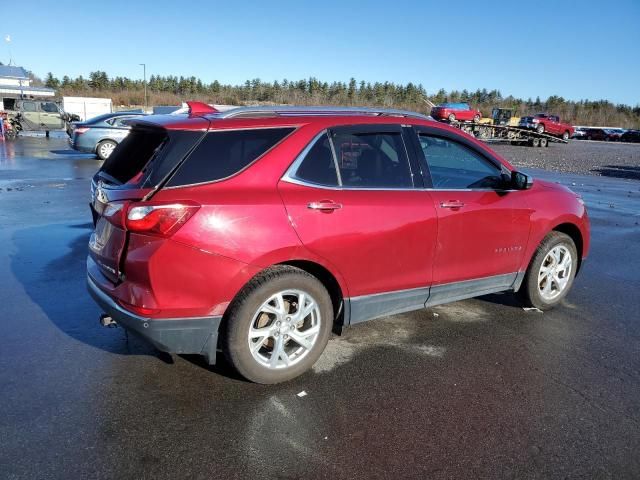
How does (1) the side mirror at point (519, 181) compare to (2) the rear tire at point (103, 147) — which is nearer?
(1) the side mirror at point (519, 181)

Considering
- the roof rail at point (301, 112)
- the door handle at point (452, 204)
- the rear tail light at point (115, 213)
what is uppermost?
the roof rail at point (301, 112)

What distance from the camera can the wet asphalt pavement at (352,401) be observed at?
273 centimetres

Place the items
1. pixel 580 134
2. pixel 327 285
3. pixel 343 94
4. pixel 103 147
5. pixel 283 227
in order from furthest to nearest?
pixel 343 94, pixel 580 134, pixel 103 147, pixel 327 285, pixel 283 227

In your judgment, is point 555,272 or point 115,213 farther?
point 555,272

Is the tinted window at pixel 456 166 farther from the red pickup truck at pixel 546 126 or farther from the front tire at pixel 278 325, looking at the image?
the red pickup truck at pixel 546 126

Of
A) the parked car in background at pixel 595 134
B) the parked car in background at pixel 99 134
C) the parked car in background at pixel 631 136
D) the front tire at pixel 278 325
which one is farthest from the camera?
the parked car in background at pixel 595 134

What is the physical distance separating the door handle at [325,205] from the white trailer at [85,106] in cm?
4119

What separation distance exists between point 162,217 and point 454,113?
127 ft

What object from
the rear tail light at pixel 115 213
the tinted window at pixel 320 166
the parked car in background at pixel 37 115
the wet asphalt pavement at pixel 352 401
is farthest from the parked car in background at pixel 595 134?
the rear tail light at pixel 115 213

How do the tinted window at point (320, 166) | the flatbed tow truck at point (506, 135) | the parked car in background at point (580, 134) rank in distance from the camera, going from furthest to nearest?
the parked car in background at point (580, 134), the flatbed tow truck at point (506, 135), the tinted window at point (320, 166)

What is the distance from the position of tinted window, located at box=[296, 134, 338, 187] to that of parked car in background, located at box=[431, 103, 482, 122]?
35.0 m

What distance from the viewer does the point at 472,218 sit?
4.20 m

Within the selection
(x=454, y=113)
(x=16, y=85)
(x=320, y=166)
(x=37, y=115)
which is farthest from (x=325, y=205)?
(x=16, y=85)

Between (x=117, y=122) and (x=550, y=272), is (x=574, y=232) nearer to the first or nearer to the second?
(x=550, y=272)
